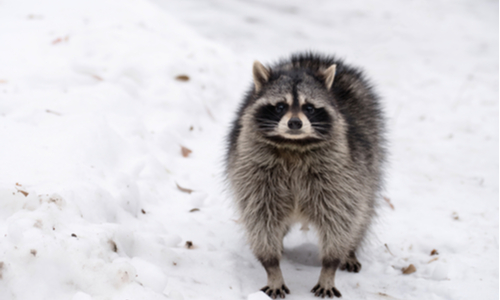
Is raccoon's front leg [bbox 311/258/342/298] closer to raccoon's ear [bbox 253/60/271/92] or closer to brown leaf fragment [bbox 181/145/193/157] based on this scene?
raccoon's ear [bbox 253/60/271/92]

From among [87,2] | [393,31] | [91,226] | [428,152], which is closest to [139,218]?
[91,226]

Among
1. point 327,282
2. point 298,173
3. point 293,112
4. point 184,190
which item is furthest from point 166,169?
point 327,282

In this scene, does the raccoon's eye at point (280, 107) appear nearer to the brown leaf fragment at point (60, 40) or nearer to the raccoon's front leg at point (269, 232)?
the raccoon's front leg at point (269, 232)

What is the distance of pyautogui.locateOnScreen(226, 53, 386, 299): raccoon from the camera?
2.46m

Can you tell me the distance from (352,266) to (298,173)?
80 centimetres

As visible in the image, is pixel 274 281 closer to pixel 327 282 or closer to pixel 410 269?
pixel 327 282

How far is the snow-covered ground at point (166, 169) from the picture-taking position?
2.06m

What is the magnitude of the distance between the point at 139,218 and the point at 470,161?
3.24 metres

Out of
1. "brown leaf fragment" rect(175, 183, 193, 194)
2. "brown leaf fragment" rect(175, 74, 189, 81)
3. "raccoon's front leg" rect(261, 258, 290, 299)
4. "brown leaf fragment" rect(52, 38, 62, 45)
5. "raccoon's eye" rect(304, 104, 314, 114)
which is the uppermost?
"raccoon's eye" rect(304, 104, 314, 114)

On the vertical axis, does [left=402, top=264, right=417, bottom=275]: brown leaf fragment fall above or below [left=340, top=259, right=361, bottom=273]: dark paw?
above

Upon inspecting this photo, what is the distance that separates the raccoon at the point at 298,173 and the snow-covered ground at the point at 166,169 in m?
0.24

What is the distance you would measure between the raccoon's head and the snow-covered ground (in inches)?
32.2

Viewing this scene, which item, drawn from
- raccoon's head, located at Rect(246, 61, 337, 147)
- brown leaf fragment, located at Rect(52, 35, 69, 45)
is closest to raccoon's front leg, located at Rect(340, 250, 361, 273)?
raccoon's head, located at Rect(246, 61, 337, 147)

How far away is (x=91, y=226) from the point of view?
2.21 meters
